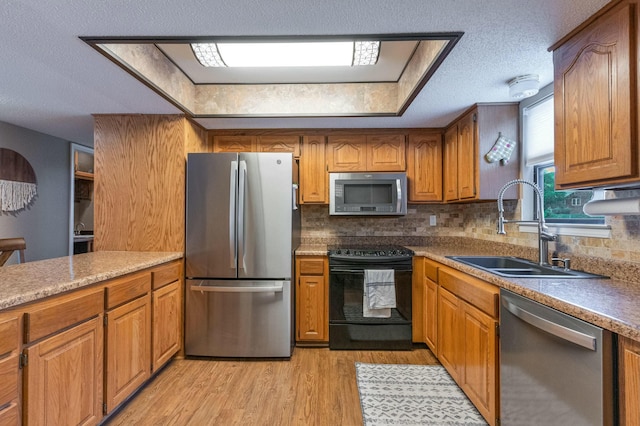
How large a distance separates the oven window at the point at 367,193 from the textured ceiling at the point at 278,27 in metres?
1.12

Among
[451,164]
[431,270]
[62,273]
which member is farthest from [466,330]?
[62,273]

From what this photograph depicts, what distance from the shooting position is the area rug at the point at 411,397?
183cm

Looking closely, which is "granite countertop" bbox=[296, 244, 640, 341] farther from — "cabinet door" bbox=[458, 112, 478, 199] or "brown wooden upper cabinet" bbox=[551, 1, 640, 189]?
"cabinet door" bbox=[458, 112, 478, 199]

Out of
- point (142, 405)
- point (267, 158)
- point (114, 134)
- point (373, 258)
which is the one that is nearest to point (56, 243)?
point (114, 134)

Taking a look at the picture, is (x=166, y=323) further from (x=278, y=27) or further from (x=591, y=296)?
(x=591, y=296)

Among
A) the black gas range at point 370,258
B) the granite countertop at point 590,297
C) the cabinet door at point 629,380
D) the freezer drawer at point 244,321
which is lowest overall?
the freezer drawer at point 244,321

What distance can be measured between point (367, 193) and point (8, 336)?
2565 mm

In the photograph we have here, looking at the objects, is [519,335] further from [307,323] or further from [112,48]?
[112,48]

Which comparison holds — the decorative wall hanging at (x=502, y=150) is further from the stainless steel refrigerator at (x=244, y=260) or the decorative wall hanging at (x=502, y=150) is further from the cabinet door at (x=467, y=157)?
the stainless steel refrigerator at (x=244, y=260)

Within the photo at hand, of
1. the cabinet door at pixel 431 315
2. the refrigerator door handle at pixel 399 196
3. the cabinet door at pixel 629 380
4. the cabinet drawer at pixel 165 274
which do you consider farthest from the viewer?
the refrigerator door handle at pixel 399 196

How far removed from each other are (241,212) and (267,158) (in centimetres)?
49

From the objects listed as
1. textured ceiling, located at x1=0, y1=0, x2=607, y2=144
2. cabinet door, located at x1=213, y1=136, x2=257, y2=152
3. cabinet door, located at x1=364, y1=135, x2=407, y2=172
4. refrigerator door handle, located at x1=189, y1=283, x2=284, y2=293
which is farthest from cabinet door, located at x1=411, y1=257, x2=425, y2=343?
cabinet door, located at x1=213, y1=136, x2=257, y2=152

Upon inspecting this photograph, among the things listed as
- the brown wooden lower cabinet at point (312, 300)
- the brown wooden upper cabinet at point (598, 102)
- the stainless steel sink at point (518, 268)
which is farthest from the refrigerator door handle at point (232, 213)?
the brown wooden upper cabinet at point (598, 102)

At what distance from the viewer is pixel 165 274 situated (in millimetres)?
2338
